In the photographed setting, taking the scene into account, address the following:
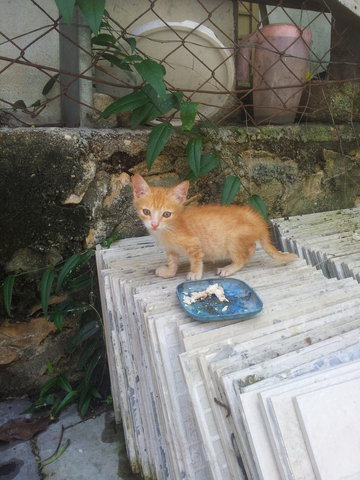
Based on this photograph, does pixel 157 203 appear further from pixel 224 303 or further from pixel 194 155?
pixel 224 303

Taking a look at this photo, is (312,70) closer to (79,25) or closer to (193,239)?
(79,25)

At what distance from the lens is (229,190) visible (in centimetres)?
172

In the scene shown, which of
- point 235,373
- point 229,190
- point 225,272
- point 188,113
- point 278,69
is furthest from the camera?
point 278,69

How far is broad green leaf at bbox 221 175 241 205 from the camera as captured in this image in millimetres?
1710

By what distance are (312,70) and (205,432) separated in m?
2.11

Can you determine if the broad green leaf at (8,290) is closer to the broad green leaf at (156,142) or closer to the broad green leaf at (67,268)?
the broad green leaf at (67,268)

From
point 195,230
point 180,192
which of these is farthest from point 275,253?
point 180,192

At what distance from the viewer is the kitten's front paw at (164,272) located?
138cm

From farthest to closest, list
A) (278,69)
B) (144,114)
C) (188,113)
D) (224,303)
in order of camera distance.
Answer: (278,69), (144,114), (188,113), (224,303)

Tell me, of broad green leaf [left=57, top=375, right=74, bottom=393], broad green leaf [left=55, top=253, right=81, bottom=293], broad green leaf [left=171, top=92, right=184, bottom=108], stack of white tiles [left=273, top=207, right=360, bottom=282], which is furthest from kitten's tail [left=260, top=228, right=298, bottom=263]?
broad green leaf [left=57, top=375, right=74, bottom=393]

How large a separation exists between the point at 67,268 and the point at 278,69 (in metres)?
1.37

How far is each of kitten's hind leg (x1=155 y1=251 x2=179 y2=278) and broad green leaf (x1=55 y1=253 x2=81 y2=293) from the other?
38 cm

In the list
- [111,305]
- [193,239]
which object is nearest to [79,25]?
[193,239]

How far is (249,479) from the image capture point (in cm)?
70
